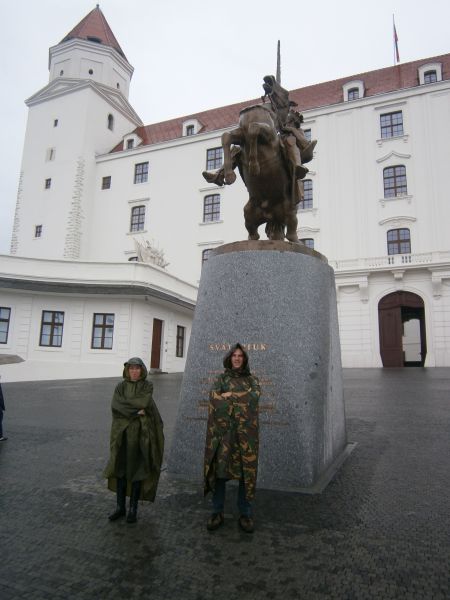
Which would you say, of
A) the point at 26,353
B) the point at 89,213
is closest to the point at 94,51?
the point at 89,213

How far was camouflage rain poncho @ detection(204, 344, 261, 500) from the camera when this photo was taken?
3.08 metres

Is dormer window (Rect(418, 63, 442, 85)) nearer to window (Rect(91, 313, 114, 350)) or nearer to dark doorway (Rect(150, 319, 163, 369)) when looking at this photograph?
dark doorway (Rect(150, 319, 163, 369))

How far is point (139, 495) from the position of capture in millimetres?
3281

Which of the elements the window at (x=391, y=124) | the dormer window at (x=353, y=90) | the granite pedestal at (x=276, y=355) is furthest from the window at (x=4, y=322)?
the dormer window at (x=353, y=90)

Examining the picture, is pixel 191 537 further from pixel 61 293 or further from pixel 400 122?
pixel 400 122

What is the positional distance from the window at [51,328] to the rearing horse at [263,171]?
1839 centimetres

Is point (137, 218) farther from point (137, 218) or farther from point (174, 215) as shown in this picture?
point (174, 215)

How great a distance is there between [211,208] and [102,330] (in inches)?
562

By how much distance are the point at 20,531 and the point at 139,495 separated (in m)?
0.83

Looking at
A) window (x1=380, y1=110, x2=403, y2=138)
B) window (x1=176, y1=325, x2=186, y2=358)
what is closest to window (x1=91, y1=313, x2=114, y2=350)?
window (x1=176, y1=325, x2=186, y2=358)

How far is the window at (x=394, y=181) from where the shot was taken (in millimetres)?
27594

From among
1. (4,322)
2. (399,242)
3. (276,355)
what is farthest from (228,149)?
(399,242)

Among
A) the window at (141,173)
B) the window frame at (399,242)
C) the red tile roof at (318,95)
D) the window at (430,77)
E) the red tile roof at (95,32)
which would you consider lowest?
the window frame at (399,242)

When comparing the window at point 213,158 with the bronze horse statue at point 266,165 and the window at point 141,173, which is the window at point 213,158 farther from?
the bronze horse statue at point 266,165
